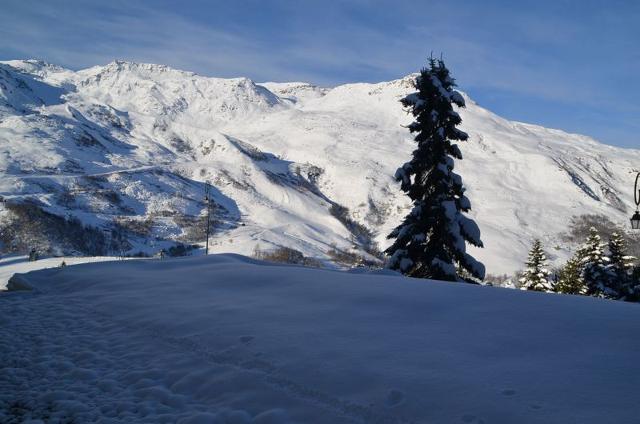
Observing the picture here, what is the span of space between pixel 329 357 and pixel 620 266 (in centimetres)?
3340

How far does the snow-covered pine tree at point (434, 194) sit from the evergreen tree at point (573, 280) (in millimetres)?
17975

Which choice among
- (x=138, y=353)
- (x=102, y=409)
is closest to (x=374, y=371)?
(x=102, y=409)

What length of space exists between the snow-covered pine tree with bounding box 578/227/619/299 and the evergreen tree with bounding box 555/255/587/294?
0.30 metres

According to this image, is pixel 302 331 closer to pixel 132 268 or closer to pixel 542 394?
pixel 542 394

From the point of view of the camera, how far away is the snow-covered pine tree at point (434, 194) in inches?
719

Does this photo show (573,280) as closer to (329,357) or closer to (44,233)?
(329,357)

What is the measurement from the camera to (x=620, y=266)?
3231cm

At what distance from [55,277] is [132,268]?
2157 mm

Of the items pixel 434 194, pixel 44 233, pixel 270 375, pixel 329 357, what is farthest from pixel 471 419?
pixel 44 233

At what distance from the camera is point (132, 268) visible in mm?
14734

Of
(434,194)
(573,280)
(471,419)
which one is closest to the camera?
(471,419)

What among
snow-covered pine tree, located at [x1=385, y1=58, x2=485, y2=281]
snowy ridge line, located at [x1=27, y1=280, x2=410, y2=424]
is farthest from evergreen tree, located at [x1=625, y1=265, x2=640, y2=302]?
snowy ridge line, located at [x1=27, y1=280, x2=410, y2=424]

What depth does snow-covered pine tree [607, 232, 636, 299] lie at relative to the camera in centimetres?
3097

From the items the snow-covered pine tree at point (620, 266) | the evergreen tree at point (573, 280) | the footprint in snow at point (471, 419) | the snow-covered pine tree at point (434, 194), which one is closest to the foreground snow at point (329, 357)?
the footprint in snow at point (471, 419)
